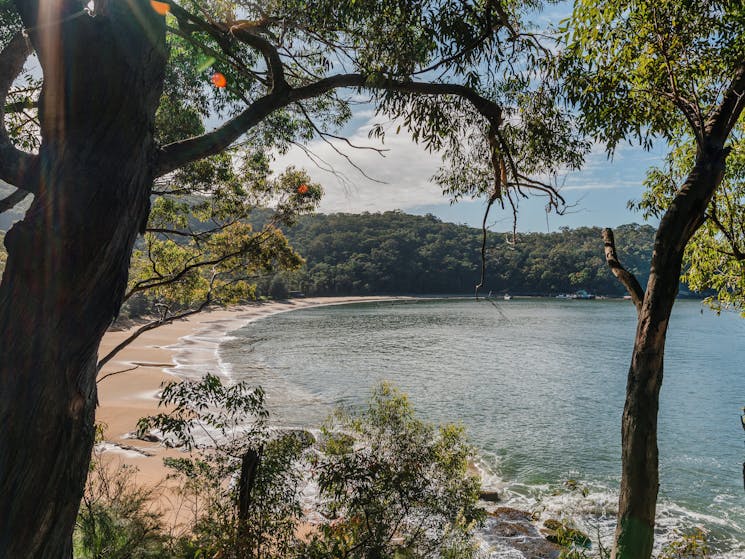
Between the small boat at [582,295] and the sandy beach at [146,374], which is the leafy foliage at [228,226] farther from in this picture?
the small boat at [582,295]

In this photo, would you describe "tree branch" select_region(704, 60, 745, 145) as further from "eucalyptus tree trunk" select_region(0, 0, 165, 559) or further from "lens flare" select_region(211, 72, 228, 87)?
"lens flare" select_region(211, 72, 228, 87)

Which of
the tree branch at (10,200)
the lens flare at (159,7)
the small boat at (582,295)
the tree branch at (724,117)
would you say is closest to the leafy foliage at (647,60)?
the tree branch at (724,117)

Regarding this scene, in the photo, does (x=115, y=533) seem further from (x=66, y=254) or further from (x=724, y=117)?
(x=724, y=117)

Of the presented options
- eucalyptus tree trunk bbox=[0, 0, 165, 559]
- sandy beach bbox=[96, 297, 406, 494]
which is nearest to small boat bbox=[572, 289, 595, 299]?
sandy beach bbox=[96, 297, 406, 494]

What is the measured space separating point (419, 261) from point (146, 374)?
63.5m

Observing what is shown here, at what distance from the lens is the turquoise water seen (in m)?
11.1

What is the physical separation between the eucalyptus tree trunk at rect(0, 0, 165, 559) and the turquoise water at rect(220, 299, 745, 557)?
247 cm

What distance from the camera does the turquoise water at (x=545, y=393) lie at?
11102mm

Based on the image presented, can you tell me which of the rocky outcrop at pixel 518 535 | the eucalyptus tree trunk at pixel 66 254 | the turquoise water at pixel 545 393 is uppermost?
the eucalyptus tree trunk at pixel 66 254

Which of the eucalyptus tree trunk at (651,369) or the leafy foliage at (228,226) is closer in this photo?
the eucalyptus tree trunk at (651,369)

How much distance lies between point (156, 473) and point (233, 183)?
6416 millimetres

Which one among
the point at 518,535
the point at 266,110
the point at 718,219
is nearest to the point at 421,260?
the point at 518,535

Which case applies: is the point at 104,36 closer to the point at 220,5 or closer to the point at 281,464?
the point at 220,5

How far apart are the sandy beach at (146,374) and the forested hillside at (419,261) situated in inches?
1219
